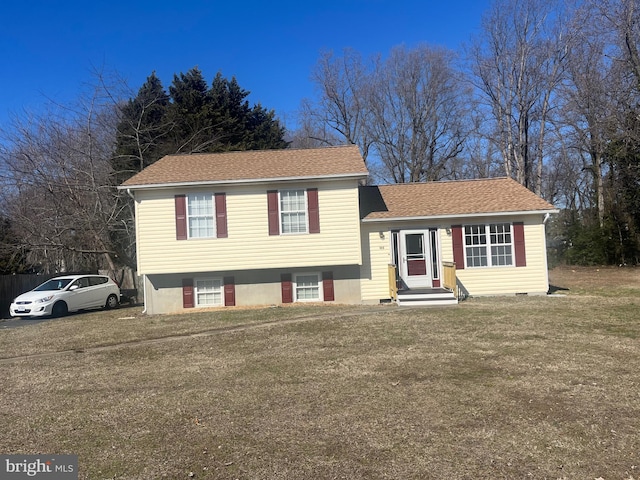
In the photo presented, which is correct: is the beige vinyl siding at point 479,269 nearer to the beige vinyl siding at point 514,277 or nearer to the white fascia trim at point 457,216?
the beige vinyl siding at point 514,277

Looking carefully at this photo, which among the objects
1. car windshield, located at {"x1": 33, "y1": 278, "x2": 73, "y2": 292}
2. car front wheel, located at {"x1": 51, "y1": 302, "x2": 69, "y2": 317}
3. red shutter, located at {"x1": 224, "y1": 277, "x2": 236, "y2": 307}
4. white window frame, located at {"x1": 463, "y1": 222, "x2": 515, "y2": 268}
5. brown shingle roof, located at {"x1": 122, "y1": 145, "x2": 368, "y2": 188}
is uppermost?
brown shingle roof, located at {"x1": 122, "y1": 145, "x2": 368, "y2": 188}

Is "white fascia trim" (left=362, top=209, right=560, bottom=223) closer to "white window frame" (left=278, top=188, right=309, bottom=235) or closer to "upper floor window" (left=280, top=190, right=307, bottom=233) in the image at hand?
"white window frame" (left=278, top=188, right=309, bottom=235)

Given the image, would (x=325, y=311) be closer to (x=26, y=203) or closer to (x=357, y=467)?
(x=357, y=467)

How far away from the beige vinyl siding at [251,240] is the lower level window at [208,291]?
0.90 meters

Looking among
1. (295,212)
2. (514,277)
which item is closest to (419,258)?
(514,277)

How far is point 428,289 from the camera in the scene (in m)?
14.9

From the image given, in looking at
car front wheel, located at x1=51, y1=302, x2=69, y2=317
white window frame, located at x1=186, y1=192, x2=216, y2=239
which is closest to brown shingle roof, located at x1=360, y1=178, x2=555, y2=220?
white window frame, located at x1=186, y1=192, x2=216, y2=239

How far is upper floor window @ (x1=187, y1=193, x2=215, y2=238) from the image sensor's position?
14.8 m

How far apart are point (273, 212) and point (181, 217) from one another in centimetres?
295

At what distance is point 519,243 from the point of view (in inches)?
603

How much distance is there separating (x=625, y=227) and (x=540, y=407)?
82.7ft

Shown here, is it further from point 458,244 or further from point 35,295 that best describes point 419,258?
point 35,295

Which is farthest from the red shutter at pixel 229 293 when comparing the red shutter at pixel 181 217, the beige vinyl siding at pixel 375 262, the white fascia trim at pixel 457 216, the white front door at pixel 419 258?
the white front door at pixel 419 258

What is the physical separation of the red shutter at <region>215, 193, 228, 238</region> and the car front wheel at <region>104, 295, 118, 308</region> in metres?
6.81
